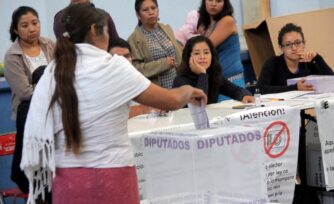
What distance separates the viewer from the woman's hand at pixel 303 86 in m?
3.91

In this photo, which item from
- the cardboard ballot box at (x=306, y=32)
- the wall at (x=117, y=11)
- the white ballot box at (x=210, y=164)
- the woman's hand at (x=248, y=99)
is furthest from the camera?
the cardboard ballot box at (x=306, y=32)

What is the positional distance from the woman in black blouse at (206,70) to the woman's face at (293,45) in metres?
0.60

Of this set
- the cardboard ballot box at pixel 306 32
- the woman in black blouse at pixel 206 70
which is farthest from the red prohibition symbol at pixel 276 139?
the cardboard ballot box at pixel 306 32

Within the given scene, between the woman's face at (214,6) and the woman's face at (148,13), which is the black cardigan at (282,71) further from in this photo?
the woman's face at (148,13)

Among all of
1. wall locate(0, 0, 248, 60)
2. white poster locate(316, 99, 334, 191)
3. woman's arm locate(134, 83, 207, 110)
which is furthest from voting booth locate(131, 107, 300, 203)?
wall locate(0, 0, 248, 60)

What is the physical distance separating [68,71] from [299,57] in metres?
2.51

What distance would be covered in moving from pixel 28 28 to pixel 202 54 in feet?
3.53

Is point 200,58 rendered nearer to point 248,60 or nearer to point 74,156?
point 74,156

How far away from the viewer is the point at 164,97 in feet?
7.12

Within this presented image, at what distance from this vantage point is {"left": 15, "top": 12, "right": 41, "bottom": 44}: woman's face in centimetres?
391

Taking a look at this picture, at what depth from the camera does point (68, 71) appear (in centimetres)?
210

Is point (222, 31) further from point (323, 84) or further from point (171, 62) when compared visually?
point (323, 84)

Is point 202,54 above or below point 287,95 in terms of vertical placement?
above

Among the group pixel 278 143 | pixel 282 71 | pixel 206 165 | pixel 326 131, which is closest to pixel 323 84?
pixel 326 131
